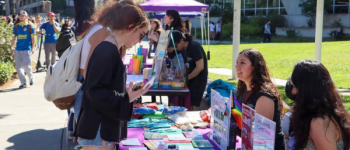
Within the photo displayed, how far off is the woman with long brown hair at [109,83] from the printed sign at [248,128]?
28.2 inches

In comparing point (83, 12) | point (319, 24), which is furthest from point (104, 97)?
point (319, 24)

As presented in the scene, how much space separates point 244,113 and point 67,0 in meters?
73.1

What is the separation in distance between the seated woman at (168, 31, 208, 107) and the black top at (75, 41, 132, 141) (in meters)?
3.53

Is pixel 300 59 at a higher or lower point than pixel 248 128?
lower

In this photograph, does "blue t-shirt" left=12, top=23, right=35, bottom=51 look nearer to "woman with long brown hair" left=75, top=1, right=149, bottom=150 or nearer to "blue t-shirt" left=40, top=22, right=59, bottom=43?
"blue t-shirt" left=40, top=22, right=59, bottom=43

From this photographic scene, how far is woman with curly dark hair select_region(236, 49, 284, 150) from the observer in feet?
11.5

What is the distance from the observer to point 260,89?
3.68 metres

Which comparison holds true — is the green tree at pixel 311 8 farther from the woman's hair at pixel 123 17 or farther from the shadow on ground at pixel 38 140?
the woman's hair at pixel 123 17

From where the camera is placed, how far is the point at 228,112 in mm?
3229

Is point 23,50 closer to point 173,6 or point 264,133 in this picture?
point 173,6

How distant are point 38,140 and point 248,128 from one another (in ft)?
14.1

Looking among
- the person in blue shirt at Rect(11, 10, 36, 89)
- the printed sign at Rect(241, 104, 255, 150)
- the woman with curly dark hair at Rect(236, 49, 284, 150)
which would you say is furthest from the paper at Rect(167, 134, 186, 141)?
the person in blue shirt at Rect(11, 10, 36, 89)

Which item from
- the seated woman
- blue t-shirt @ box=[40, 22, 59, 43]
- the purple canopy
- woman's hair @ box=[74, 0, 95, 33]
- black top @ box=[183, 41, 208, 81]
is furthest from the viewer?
blue t-shirt @ box=[40, 22, 59, 43]

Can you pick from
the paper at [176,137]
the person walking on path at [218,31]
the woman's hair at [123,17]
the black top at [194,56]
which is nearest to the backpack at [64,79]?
the woman's hair at [123,17]
